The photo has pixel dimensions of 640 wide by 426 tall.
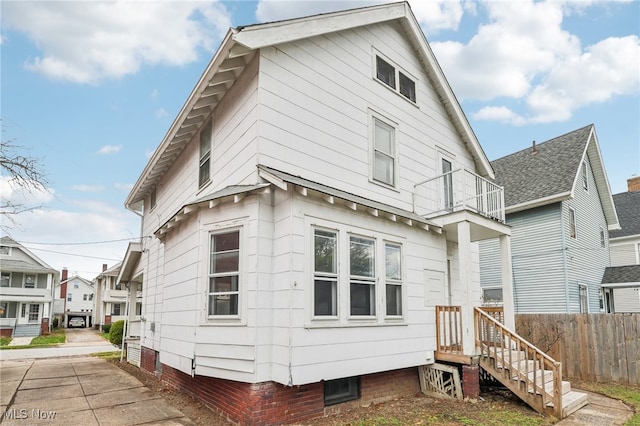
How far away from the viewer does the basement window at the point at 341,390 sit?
24.5 ft

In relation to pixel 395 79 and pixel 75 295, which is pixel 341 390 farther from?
pixel 75 295

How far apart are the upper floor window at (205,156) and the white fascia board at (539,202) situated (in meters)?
12.6

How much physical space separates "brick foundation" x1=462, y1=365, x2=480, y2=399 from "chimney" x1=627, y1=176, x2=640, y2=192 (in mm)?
24470

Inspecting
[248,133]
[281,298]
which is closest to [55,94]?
[248,133]

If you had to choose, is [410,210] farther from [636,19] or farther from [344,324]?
[636,19]

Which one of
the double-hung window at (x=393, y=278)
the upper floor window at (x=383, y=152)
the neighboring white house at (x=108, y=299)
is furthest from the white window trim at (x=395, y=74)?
the neighboring white house at (x=108, y=299)

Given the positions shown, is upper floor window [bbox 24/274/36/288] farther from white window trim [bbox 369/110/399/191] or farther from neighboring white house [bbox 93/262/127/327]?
white window trim [bbox 369/110/399/191]

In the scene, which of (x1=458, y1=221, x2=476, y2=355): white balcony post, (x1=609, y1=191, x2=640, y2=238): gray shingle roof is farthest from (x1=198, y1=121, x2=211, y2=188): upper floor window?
(x1=609, y1=191, x2=640, y2=238): gray shingle roof

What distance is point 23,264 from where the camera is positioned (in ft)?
120

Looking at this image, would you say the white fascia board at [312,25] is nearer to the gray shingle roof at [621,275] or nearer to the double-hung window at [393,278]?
the double-hung window at [393,278]

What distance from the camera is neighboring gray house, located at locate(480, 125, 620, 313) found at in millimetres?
16641

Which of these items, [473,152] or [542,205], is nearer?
[473,152]

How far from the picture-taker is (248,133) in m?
7.52

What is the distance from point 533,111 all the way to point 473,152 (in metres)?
18.7
